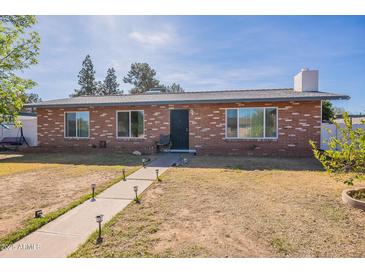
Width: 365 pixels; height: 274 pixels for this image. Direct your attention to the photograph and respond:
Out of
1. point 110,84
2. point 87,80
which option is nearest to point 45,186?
point 87,80

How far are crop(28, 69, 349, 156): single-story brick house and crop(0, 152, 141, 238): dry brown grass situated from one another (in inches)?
127

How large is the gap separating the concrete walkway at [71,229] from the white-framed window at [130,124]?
671cm

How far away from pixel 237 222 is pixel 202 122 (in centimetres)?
806

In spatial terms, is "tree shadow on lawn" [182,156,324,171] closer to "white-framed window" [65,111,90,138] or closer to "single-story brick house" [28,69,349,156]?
"single-story brick house" [28,69,349,156]

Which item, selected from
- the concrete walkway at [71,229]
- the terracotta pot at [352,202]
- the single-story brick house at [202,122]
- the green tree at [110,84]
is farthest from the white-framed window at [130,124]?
the green tree at [110,84]

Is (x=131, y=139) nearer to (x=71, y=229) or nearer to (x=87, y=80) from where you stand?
(x=71, y=229)

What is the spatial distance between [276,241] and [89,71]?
42.6m

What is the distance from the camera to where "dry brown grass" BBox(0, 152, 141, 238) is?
4113 millimetres

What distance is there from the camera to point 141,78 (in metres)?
40.5

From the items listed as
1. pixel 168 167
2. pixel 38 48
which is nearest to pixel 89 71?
pixel 38 48

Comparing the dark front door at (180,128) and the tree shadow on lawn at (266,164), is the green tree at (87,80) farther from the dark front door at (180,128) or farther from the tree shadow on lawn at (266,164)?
the tree shadow on lawn at (266,164)

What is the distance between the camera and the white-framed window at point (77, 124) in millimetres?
12789

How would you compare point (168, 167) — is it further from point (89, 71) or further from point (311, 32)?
point (89, 71)

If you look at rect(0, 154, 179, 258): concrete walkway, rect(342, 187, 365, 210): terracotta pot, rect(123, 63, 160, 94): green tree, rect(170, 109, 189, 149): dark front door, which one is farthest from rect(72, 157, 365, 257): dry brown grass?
rect(123, 63, 160, 94): green tree
